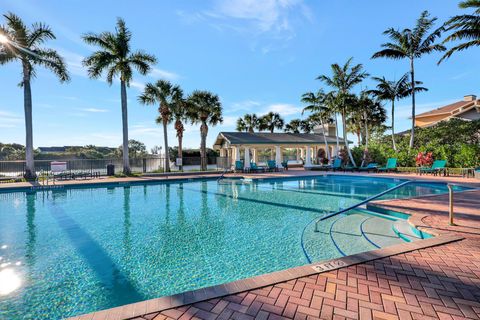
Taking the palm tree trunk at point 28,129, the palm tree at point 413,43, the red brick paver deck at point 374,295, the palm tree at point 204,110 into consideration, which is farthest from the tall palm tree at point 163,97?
the red brick paver deck at point 374,295

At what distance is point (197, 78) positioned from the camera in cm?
2169

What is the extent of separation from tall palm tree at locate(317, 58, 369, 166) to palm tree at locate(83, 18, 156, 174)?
14.8 meters

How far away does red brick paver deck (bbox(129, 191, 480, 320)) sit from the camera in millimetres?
2070

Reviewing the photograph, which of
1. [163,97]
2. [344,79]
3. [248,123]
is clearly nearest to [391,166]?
[344,79]

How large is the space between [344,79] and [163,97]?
15357 mm

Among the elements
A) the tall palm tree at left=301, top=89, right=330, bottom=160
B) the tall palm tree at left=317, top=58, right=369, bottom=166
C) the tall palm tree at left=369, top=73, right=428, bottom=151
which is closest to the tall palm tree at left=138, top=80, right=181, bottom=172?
the tall palm tree at left=301, top=89, right=330, bottom=160

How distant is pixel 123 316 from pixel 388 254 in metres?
3.30

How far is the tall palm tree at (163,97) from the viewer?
19312 millimetres

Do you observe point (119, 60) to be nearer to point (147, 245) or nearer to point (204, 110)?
point (204, 110)

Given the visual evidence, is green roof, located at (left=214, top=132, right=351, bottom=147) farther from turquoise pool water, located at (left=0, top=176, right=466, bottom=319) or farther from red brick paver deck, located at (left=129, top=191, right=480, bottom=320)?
red brick paver deck, located at (left=129, top=191, right=480, bottom=320)

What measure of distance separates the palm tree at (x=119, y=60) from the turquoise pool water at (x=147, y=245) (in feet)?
34.7

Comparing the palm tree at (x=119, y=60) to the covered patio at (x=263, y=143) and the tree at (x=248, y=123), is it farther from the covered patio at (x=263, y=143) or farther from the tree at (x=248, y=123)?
the tree at (x=248, y=123)

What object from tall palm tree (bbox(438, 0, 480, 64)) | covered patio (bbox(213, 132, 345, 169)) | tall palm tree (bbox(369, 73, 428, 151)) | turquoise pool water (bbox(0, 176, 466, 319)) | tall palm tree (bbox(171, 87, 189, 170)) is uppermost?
tall palm tree (bbox(438, 0, 480, 64))

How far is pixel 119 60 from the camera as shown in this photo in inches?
675
